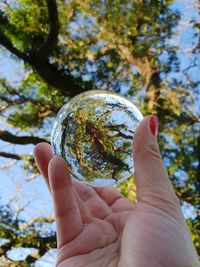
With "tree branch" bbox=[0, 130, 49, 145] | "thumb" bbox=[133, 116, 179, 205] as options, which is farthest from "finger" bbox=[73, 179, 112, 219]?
"tree branch" bbox=[0, 130, 49, 145]

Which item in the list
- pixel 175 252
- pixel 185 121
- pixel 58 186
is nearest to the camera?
pixel 175 252

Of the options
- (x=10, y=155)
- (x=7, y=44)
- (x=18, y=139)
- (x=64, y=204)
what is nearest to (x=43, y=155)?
(x=64, y=204)

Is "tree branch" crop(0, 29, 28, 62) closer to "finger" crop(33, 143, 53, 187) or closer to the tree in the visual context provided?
the tree

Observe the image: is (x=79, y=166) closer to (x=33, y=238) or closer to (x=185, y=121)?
(x=185, y=121)

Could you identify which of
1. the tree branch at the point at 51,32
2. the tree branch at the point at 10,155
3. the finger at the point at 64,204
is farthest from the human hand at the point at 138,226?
the tree branch at the point at 10,155

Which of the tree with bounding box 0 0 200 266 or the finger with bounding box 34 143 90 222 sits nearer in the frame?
the finger with bounding box 34 143 90 222

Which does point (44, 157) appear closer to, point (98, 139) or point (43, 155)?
point (43, 155)

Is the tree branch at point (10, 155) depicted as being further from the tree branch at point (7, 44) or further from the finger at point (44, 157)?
the finger at point (44, 157)

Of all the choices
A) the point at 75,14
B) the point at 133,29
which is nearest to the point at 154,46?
the point at 133,29
